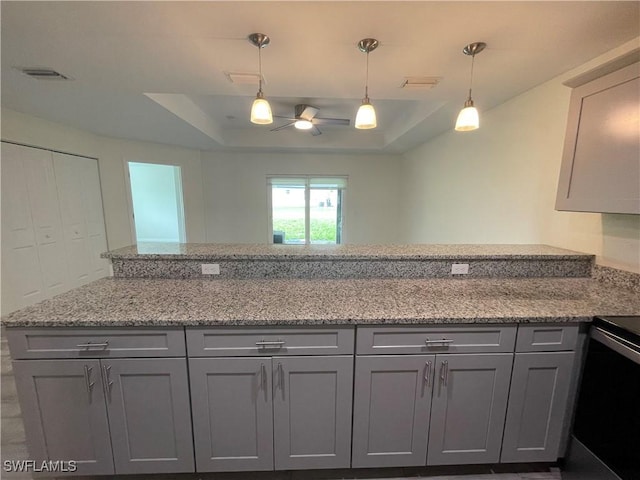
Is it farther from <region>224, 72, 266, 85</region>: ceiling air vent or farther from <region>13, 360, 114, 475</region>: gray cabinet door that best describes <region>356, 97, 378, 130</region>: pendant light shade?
<region>13, 360, 114, 475</region>: gray cabinet door

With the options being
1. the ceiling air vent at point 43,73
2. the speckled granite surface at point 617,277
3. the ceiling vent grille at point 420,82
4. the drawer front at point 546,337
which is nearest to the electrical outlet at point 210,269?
the drawer front at point 546,337

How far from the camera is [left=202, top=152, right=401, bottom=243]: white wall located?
539cm

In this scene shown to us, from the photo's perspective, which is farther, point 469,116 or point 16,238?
point 16,238

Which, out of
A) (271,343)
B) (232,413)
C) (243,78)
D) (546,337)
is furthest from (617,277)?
(243,78)

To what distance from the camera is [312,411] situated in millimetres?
1338

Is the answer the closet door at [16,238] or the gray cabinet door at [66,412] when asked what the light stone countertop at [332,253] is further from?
the closet door at [16,238]

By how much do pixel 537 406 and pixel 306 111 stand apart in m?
3.31

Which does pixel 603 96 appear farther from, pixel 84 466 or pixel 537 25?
pixel 84 466

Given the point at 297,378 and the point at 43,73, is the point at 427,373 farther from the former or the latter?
the point at 43,73

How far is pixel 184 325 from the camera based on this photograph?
4.02ft

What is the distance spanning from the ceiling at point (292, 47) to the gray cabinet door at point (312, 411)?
1769mm

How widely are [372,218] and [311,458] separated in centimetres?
487

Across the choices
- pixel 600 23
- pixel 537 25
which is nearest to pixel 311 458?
pixel 537 25

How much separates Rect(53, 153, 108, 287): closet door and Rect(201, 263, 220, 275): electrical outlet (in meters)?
3.07
